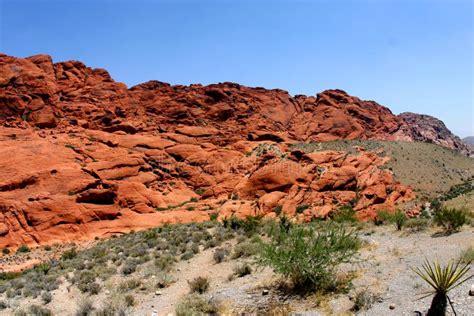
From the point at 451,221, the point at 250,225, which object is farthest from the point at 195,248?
the point at 451,221

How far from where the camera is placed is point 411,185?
42.0 m

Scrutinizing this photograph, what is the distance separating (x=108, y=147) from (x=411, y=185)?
33831 millimetres

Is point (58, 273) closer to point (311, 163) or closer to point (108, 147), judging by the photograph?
point (311, 163)

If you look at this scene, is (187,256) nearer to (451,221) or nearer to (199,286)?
(199,286)

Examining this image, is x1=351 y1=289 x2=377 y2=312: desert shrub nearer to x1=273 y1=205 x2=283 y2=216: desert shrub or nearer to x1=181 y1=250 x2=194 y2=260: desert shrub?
x1=181 y1=250 x2=194 y2=260: desert shrub

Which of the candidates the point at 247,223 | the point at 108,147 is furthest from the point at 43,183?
the point at 247,223

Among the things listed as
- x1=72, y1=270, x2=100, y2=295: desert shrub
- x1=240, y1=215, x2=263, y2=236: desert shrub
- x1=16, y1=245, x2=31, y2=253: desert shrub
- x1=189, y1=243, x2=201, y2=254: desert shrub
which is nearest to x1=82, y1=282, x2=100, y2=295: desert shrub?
x1=72, y1=270, x2=100, y2=295: desert shrub

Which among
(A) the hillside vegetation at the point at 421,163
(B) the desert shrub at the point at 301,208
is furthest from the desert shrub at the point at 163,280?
(A) the hillside vegetation at the point at 421,163

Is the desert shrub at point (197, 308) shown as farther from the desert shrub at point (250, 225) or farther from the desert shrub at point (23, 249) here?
the desert shrub at point (23, 249)

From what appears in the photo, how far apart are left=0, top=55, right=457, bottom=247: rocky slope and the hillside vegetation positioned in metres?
4.42

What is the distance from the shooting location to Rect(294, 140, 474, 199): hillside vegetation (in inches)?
1743

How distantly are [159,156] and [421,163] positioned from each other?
121 ft

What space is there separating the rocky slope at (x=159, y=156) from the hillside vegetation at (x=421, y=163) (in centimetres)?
442

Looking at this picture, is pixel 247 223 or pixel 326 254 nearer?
pixel 326 254
